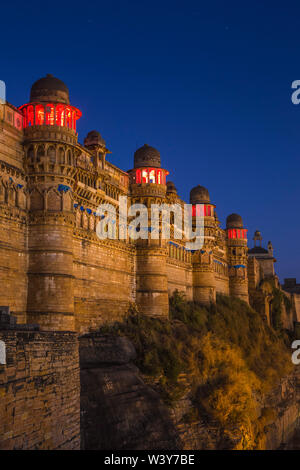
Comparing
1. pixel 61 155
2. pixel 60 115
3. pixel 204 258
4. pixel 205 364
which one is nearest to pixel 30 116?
pixel 60 115

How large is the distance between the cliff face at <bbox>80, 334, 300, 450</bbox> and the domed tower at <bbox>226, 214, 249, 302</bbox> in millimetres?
25601

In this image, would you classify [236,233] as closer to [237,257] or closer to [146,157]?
Result: [237,257]

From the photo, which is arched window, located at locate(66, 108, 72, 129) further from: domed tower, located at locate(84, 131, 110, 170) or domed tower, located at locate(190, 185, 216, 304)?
domed tower, located at locate(190, 185, 216, 304)

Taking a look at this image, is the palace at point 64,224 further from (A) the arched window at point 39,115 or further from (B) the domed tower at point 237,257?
(B) the domed tower at point 237,257

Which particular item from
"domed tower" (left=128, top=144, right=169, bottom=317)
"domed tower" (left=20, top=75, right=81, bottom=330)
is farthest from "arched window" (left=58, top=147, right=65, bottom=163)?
"domed tower" (left=128, top=144, right=169, bottom=317)

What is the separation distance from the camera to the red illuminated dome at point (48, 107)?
2139 cm

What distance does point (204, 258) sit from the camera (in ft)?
127

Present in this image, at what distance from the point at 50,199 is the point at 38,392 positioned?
11.0 m

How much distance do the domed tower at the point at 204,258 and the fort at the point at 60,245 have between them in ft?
29.8

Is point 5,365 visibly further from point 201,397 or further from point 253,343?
point 253,343

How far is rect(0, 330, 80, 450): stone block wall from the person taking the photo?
992cm
